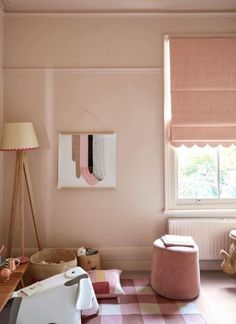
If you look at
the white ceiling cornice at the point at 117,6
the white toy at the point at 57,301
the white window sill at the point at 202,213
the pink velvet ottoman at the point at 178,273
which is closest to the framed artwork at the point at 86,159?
the white window sill at the point at 202,213

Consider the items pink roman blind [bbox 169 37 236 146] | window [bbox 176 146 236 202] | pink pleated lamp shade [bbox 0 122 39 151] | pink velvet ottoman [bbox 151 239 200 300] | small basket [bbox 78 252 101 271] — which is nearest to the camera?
pink velvet ottoman [bbox 151 239 200 300]

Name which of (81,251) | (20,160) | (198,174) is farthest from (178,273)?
(20,160)

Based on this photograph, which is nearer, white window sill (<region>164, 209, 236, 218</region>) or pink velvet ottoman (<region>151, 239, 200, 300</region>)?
pink velvet ottoman (<region>151, 239, 200, 300</region>)

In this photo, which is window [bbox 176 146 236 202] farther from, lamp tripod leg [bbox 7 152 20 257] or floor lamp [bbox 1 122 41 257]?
lamp tripod leg [bbox 7 152 20 257]

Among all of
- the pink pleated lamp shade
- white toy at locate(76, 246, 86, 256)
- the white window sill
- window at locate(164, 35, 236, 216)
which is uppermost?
window at locate(164, 35, 236, 216)

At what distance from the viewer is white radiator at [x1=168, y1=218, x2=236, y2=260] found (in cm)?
306

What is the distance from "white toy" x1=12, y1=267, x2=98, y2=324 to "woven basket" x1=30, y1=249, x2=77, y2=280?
310 millimetres

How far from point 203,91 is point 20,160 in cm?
186

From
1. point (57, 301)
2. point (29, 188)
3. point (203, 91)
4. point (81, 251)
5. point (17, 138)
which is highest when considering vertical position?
point (203, 91)

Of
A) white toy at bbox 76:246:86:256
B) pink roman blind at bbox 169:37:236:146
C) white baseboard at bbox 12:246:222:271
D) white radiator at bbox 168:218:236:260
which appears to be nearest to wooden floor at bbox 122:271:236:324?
white baseboard at bbox 12:246:222:271

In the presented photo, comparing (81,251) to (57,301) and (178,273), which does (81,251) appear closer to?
(57,301)

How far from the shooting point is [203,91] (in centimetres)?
308

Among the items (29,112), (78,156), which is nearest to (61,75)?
(29,112)

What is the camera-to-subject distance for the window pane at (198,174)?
319cm
